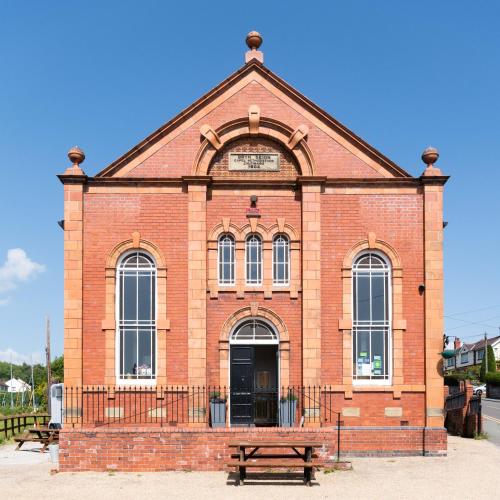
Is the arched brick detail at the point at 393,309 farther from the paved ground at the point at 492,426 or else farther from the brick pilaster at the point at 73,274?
the brick pilaster at the point at 73,274

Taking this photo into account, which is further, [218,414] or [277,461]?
[218,414]

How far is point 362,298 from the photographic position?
17.8 metres

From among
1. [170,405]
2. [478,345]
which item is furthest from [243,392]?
[478,345]

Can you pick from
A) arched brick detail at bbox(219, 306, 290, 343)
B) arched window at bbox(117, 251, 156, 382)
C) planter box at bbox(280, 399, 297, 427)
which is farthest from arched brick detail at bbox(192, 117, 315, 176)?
planter box at bbox(280, 399, 297, 427)

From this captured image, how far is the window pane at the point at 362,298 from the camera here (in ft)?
58.2

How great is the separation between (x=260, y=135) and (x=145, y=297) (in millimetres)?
5357

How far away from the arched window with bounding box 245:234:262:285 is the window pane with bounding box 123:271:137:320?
302 centimetres

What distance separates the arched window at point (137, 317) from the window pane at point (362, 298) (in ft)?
17.7

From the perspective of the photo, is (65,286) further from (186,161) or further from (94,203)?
(186,161)

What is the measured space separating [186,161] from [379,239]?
219 inches

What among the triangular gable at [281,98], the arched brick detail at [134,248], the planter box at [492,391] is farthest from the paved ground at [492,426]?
the planter box at [492,391]

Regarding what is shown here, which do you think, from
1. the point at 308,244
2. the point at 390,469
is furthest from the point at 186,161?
the point at 390,469

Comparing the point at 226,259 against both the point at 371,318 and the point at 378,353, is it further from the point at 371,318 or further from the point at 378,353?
the point at 378,353

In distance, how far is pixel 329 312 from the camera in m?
17.5
